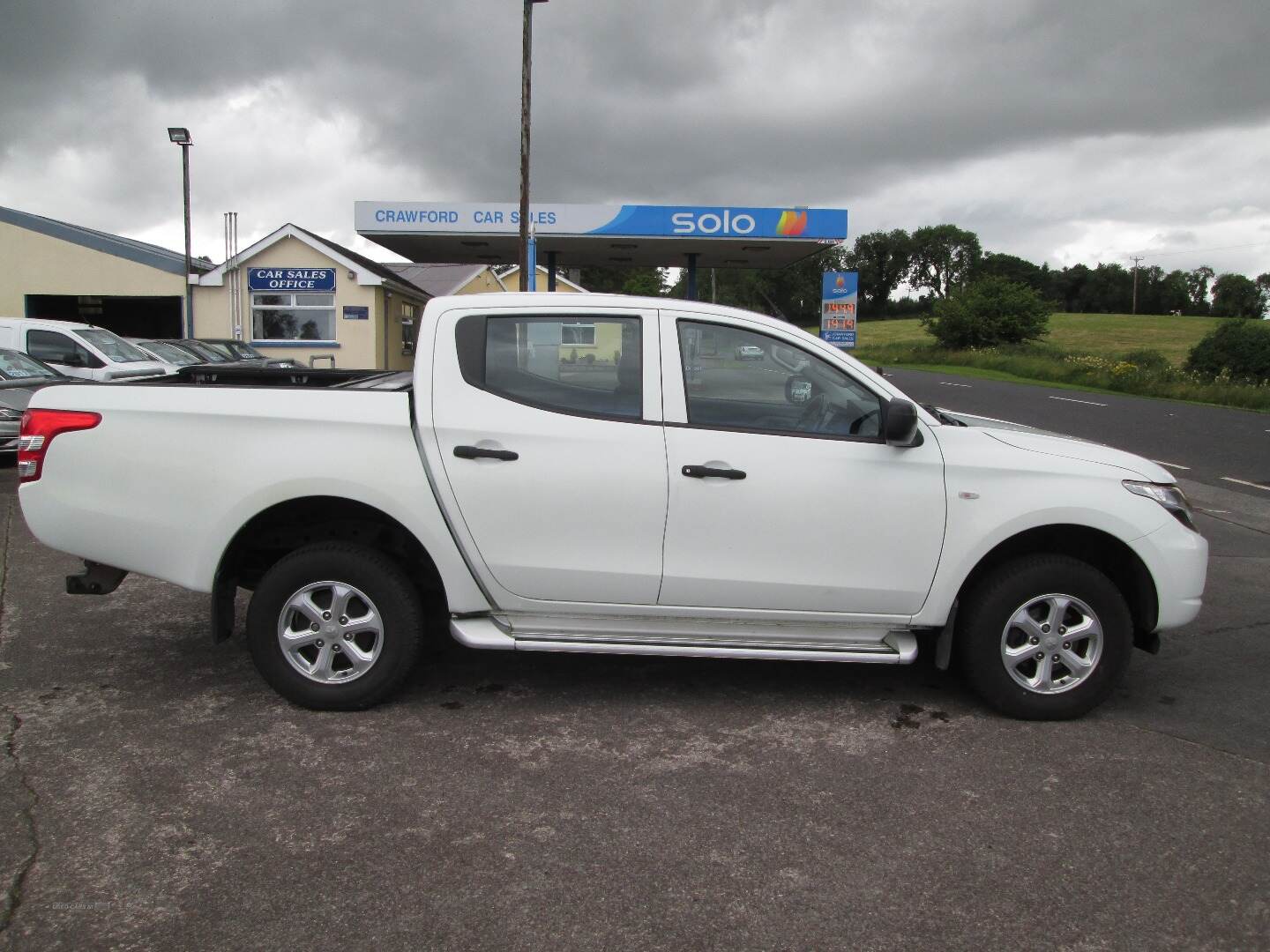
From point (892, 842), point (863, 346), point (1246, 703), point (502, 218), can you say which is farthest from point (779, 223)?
point (863, 346)

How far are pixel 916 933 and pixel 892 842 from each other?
505mm

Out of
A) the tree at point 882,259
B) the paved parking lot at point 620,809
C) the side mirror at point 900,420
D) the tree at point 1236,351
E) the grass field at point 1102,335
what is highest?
the tree at point 882,259

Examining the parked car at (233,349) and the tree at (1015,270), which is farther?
the tree at (1015,270)

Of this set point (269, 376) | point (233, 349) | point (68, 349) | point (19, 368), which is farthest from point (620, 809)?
point (233, 349)

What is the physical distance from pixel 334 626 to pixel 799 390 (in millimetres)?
2264

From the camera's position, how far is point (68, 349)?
15.1 m

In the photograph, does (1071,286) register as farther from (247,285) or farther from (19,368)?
(19,368)

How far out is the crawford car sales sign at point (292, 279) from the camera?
27844mm

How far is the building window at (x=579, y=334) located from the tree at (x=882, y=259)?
130 meters

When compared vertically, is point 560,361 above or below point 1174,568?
above

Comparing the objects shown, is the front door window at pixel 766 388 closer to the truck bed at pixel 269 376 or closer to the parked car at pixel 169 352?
the truck bed at pixel 269 376

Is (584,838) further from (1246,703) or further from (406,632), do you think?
(1246,703)

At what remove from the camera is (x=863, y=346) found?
69438mm

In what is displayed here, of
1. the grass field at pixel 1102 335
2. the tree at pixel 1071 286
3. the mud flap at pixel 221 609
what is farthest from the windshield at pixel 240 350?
the tree at pixel 1071 286
